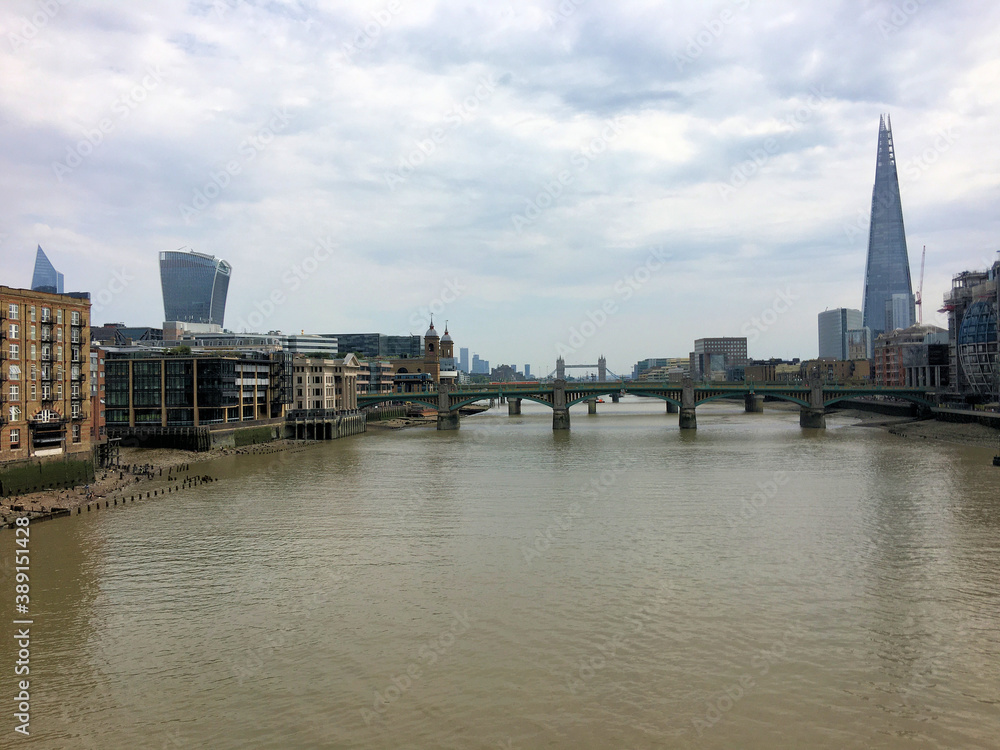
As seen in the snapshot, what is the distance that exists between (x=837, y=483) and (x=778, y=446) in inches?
1189

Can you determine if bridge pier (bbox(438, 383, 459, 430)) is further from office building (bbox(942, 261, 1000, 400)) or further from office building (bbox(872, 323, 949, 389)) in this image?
office building (bbox(872, 323, 949, 389))

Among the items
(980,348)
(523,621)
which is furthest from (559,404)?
(523,621)

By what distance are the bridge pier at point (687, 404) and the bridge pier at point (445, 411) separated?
1494 inches

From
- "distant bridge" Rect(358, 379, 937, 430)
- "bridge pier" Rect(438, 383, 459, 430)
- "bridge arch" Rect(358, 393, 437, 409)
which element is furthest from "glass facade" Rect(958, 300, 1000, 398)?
"bridge arch" Rect(358, 393, 437, 409)

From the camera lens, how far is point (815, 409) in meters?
111

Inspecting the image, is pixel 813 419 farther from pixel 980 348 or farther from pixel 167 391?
pixel 167 391

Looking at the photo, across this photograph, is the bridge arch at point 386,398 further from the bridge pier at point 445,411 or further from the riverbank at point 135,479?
the riverbank at point 135,479

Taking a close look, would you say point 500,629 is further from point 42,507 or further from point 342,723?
point 42,507

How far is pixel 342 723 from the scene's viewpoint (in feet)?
57.5

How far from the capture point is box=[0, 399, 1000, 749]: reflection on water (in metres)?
17.5

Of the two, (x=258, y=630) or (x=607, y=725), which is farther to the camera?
(x=258, y=630)

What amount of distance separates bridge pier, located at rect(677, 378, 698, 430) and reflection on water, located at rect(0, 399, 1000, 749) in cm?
6062

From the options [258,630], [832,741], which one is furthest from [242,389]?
[832,741]

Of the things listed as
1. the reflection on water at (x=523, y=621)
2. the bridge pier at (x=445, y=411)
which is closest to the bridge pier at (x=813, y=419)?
the bridge pier at (x=445, y=411)
